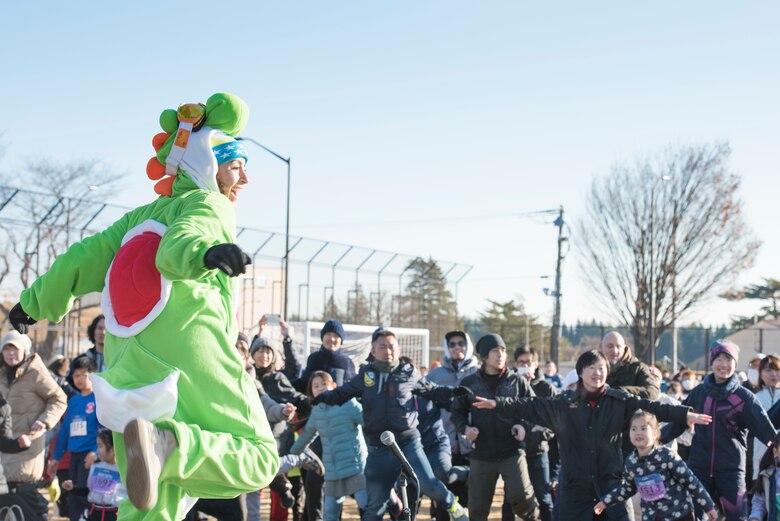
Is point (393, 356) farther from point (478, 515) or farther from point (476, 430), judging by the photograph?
point (478, 515)

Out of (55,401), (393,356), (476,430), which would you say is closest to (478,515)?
(476,430)

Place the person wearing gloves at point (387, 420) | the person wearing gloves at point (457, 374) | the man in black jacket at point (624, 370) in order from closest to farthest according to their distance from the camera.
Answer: the man in black jacket at point (624, 370), the person wearing gloves at point (387, 420), the person wearing gloves at point (457, 374)

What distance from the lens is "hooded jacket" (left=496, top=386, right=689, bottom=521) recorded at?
752 cm

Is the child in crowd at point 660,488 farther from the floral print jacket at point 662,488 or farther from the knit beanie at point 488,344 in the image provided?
the knit beanie at point 488,344

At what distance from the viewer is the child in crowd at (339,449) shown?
30.1 feet

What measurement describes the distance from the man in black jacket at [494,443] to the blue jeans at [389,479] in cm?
43

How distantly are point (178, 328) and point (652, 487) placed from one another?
426 cm

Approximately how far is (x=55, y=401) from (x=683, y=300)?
26792 millimetres

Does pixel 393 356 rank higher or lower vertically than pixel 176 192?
lower

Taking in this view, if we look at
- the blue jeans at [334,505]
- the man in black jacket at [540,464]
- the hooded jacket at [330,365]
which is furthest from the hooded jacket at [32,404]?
the man in black jacket at [540,464]

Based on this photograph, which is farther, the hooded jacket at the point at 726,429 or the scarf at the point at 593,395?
the hooded jacket at the point at 726,429

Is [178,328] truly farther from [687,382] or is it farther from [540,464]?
[687,382]

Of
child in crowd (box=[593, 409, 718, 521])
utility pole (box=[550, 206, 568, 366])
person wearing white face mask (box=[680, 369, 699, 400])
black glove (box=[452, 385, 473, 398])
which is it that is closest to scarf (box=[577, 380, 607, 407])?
child in crowd (box=[593, 409, 718, 521])

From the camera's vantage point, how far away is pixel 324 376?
9.85m
